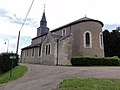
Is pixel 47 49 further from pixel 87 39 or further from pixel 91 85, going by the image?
pixel 91 85

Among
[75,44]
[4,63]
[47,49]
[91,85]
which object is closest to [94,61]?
[75,44]

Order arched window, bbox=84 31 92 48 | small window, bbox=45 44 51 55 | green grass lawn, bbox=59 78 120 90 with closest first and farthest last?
green grass lawn, bbox=59 78 120 90 → arched window, bbox=84 31 92 48 → small window, bbox=45 44 51 55

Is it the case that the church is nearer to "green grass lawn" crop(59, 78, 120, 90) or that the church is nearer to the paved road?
the paved road

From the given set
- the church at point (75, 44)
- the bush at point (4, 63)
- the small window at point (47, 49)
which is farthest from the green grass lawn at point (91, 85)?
the small window at point (47, 49)

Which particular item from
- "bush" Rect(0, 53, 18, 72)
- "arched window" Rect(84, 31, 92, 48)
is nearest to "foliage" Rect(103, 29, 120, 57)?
"arched window" Rect(84, 31, 92, 48)

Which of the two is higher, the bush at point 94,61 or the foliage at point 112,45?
the foliage at point 112,45

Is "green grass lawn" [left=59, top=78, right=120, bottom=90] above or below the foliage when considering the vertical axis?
below

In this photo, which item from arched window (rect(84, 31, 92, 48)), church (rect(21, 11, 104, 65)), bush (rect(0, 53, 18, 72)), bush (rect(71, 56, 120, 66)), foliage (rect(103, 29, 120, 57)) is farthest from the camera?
foliage (rect(103, 29, 120, 57))

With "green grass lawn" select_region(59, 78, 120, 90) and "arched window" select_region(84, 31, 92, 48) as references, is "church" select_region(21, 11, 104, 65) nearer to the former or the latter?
"arched window" select_region(84, 31, 92, 48)

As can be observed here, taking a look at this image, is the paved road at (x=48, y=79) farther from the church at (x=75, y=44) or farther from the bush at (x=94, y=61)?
the church at (x=75, y=44)

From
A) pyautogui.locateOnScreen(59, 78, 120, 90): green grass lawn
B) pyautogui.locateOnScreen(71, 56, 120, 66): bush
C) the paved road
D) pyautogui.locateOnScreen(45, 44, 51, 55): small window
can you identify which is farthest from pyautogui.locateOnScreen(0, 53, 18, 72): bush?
pyautogui.locateOnScreen(59, 78, 120, 90): green grass lawn

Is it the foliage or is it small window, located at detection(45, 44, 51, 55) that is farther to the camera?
the foliage

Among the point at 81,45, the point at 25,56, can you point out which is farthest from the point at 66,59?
the point at 25,56

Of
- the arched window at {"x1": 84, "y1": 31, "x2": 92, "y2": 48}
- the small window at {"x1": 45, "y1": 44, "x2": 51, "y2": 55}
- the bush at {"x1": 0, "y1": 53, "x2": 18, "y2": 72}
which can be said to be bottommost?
the bush at {"x1": 0, "y1": 53, "x2": 18, "y2": 72}
